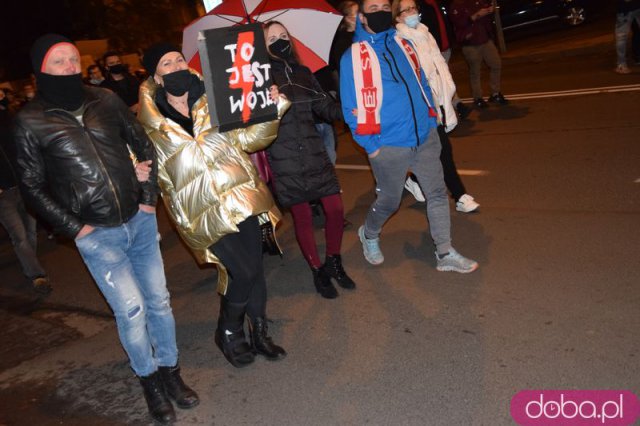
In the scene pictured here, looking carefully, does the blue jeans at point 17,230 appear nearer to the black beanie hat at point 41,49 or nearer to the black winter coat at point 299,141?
the black winter coat at point 299,141

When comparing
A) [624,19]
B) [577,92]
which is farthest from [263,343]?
[624,19]

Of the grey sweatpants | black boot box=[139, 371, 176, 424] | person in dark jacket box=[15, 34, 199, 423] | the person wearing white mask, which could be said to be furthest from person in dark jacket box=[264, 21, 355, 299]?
black boot box=[139, 371, 176, 424]

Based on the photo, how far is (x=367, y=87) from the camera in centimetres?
451

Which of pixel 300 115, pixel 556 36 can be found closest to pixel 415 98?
pixel 300 115

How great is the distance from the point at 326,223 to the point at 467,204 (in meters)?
1.75

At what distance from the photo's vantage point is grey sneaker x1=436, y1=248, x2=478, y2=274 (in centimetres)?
489

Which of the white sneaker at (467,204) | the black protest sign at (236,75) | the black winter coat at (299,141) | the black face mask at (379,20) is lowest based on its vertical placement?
the white sneaker at (467,204)

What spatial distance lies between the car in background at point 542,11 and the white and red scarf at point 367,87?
13.2 meters

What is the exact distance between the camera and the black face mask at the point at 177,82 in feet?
11.9

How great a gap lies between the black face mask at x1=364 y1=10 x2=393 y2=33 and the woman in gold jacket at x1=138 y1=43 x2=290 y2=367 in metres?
1.12

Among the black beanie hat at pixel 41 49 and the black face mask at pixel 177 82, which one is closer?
the black beanie hat at pixel 41 49

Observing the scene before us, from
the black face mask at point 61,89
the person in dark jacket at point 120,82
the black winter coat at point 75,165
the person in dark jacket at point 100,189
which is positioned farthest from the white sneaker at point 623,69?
the black face mask at point 61,89

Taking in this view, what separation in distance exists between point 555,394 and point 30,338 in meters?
4.18

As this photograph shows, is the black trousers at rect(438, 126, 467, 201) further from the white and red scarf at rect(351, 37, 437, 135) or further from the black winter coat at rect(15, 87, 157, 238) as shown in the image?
the black winter coat at rect(15, 87, 157, 238)
